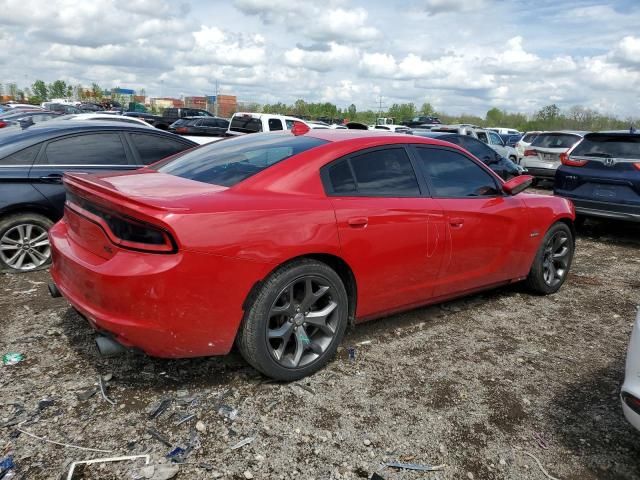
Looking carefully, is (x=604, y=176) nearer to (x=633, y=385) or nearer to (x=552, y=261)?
(x=552, y=261)

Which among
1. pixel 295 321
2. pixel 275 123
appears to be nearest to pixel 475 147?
pixel 275 123

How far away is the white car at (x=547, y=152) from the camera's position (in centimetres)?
1322

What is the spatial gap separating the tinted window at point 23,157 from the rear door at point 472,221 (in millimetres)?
3739

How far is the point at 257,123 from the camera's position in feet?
50.2

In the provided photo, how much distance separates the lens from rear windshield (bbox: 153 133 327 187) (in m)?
3.39

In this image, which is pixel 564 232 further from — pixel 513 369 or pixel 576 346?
pixel 513 369

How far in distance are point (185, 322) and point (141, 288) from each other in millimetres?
Answer: 297

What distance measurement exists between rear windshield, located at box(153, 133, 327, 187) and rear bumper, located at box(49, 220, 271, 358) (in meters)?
0.67

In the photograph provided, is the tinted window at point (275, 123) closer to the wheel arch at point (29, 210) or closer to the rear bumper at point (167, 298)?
the wheel arch at point (29, 210)

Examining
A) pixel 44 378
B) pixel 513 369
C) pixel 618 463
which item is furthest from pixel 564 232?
pixel 44 378

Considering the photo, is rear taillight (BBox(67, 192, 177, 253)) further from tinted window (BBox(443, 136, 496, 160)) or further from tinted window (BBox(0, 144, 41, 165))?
tinted window (BBox(443, 136, 496, 160))

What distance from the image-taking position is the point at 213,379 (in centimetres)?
329

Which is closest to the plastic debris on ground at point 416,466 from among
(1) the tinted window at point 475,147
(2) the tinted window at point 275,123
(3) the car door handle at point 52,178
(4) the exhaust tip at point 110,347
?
(4) the exhaust tip at point 110,347

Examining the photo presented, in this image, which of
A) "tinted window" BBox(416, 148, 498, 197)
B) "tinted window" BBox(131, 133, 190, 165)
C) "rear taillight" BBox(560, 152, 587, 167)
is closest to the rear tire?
"tinted window" BBox(131, 133, 190, 165)
